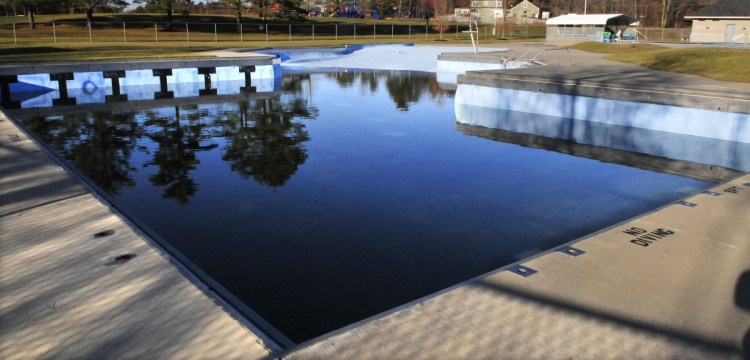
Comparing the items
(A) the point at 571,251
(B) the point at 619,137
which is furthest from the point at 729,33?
(A) the point at 571,251

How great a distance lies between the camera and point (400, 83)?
19844 millimetres

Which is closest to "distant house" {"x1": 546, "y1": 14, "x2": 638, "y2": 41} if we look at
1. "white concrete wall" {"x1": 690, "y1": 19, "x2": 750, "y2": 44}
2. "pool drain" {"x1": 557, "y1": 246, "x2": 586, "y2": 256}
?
"white concrete wall" {"x1": 690, "y1": 19, "x2": 750, "y2": 44}

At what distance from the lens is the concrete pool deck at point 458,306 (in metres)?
2.84

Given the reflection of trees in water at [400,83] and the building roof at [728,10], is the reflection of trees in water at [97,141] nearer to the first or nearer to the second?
the reflection of trees in water at [400,83]

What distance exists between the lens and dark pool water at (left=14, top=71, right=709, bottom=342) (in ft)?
15.0

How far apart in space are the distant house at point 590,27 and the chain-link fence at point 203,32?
691 centimetres

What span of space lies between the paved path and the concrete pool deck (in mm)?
10

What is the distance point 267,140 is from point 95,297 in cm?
672

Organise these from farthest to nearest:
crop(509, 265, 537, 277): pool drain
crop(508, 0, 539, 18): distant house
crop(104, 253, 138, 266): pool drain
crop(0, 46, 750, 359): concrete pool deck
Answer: crop(508, 0, 539, 18): distant house
crop(104, 253, 138, 266): pool drain
crop(509, 265, 537, 277): pool drain
crop(0, 46, 750, 359): concrete pool deck

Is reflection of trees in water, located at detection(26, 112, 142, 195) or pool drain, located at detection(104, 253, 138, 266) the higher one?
pool drain, located at detection(104, 253, 138, 266)

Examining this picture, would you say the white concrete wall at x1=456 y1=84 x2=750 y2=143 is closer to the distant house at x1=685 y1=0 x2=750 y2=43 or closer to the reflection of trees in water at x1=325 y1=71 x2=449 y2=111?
the reflection of trees in water at x1=325 y1=71 x2=449 y2=111

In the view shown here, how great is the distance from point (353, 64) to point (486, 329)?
26295mm

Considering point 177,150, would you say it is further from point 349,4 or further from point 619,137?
point 349,4

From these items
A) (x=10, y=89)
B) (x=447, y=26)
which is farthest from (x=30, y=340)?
(x=447, y=26)
